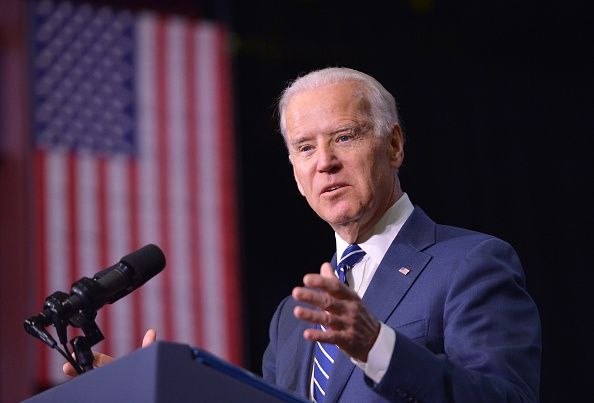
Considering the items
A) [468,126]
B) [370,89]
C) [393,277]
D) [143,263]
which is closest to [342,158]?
[370,89]

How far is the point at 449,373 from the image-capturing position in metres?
1.64

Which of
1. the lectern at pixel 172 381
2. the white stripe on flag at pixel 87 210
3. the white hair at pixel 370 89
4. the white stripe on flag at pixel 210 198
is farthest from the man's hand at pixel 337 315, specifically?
the white stripe on flag at pixel 210 198

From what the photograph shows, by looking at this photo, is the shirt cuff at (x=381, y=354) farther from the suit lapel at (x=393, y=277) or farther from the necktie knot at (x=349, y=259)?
the necktie knot at (x=349, y=259)

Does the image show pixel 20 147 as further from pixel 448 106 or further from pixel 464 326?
pixel 464 326

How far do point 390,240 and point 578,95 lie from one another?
4.51m

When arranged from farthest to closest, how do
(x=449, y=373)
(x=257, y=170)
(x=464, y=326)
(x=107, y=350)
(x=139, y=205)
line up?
(x=257, y=170) → (x=139, y=205) → (x=107, y=350) → (x=464, y=326) → (x=449, y=373)

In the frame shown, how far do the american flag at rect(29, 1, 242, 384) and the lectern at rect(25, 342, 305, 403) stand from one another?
310 cm

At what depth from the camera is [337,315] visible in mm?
1498

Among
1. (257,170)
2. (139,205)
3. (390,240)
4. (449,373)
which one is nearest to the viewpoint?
(449,373)

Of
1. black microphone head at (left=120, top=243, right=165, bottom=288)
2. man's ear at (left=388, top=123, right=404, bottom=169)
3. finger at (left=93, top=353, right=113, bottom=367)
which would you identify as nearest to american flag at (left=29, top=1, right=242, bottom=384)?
man's ear at (left=388, top=123, right=404, bottom=169)

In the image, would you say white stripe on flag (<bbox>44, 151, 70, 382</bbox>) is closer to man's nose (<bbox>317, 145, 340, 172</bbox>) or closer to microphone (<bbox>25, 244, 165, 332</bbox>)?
man's nose (<bbox>317, 145, 340, 172</bbox>)

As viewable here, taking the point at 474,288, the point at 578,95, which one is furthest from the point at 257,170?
the point at 474,288

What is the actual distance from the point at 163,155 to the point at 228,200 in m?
0.37

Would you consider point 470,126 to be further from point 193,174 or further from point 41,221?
point 41,221
